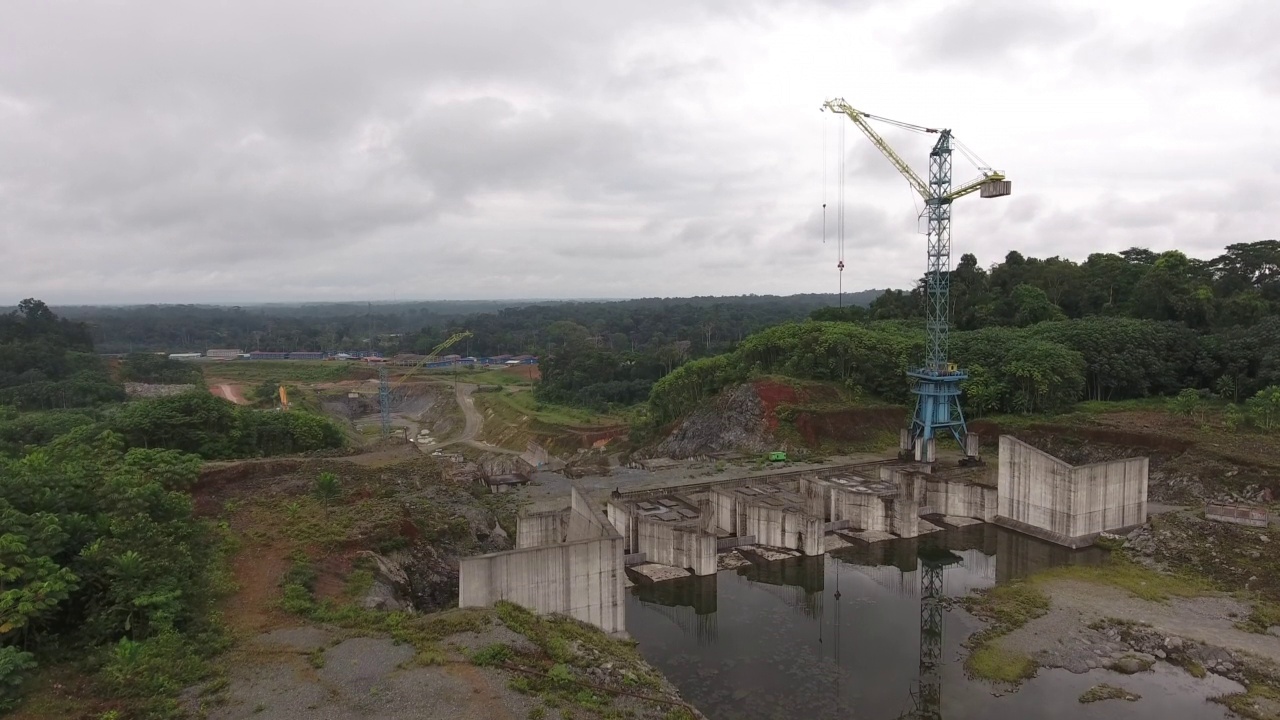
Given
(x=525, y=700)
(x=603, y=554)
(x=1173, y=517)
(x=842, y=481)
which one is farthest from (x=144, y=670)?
(x=1173, y=517)

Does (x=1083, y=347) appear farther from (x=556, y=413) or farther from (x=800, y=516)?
(x=556, y=413)

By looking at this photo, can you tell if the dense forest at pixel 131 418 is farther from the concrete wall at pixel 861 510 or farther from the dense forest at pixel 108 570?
the concrete wall at pixel 861 510

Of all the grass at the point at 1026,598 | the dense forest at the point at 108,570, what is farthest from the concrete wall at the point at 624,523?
the dense forest at the point at 108,570

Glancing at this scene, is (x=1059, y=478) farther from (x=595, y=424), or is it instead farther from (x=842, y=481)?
(x=595, y=424)

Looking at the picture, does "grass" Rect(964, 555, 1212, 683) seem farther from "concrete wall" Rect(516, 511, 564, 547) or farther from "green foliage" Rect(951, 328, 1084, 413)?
"green foliage" Rect(951, 328, 1084, 413)

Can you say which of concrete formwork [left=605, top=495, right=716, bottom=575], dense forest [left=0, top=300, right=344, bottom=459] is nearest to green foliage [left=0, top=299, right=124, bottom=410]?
dense forest [left=0, top=300, right=344, bottom=459]

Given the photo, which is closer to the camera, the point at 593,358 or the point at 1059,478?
the point at 1059,478
